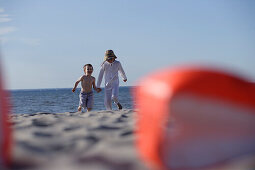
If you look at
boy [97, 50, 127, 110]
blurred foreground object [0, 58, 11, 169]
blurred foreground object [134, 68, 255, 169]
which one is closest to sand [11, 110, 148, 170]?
blurred foreground object [0, 58, 11, 169]

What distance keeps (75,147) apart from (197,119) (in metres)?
1.22

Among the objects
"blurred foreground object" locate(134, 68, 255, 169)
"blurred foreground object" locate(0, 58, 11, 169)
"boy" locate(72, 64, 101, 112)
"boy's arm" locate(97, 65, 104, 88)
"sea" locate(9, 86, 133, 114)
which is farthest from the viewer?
"sea" locate(9, 86, 133, 114)

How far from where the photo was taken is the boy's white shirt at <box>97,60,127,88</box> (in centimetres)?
702

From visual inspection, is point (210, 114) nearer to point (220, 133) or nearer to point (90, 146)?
point (220, 133)

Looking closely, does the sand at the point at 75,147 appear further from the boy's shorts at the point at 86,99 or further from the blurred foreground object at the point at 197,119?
the boy's shorts at the point at 86,99

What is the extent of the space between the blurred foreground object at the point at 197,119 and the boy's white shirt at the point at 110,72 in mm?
4741

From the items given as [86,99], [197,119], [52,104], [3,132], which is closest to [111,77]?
[86,99]

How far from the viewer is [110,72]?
705cm

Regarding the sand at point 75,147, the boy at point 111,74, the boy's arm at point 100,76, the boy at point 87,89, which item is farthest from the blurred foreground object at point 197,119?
the boy at point 87,89

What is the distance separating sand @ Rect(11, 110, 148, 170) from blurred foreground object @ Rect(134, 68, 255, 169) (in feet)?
0.90

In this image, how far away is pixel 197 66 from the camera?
2434 millimetres

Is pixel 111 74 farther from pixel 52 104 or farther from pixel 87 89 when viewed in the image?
pixel 52 104

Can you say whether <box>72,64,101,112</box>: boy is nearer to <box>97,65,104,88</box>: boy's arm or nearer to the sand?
<box>97,65,104,88</box>: boy's arm

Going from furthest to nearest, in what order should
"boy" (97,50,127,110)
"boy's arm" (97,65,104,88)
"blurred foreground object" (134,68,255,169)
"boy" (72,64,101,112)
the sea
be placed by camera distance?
the sea < "boy" (72,64,101,112) < "boy's arm" (97,65,104,88) < "boy" (97,50,127,110) < "blurred foreground object" (134,68,255,169)
